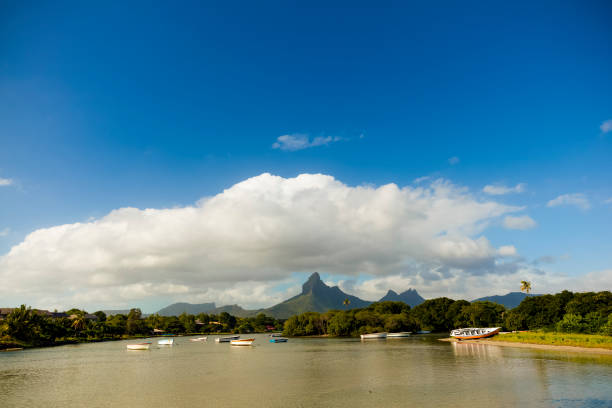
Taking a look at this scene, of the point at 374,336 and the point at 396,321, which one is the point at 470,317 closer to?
the point at 396,321

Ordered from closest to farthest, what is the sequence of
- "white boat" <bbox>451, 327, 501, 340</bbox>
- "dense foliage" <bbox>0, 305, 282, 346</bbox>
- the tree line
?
the tree line → "white boat" <bbox>451, 327, 501, 340</bbox> → "dense foliage" <bbox>0, 305, 282, 346</bbox>

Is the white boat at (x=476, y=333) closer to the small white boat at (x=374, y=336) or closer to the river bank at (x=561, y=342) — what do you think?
the river bank at (x=561, y=342)

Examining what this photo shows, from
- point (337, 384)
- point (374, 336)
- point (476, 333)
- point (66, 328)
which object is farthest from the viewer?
point (66, 328)

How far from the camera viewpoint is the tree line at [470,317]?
266ft

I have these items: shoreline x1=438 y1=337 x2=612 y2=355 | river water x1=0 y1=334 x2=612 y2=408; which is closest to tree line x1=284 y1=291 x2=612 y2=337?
shoreline x1=438 y1=337 x2=612 y2=355

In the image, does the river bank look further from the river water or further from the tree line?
the tree line

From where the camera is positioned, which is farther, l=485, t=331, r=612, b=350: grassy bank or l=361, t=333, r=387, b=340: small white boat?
l=361, t=333, r=387, b=340: small white boat

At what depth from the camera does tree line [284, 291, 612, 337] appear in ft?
266

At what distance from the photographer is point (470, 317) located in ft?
436

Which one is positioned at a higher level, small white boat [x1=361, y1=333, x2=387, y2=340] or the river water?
the river water

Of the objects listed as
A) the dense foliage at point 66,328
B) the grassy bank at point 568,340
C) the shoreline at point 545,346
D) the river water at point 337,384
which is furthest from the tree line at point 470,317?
the dense foliage at point 66,328

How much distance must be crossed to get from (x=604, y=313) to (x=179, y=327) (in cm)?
17666

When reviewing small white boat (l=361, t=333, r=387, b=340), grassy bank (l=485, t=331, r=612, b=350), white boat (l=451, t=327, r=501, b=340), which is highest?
grassy bank (l=485, t=331, r=612, b=350)

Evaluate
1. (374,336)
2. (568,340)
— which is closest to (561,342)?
(568,340)
